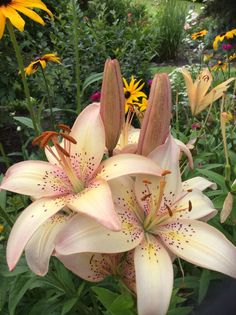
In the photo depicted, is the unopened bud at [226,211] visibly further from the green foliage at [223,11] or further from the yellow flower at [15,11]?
the green foliage at [223,11]

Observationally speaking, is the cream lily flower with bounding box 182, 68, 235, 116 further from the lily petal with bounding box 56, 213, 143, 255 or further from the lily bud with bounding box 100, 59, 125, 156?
the lily petal with bounding box 56, 213, 143, 255

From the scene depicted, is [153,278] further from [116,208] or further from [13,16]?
[13,16]

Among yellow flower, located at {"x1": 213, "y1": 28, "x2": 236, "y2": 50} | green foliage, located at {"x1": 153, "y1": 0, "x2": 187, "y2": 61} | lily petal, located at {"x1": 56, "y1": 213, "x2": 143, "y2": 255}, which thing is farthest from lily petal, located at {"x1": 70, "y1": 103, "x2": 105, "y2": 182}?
green foliage, located at {"x1": 153, "y1": 0, "x2": 187, "y2": 61}

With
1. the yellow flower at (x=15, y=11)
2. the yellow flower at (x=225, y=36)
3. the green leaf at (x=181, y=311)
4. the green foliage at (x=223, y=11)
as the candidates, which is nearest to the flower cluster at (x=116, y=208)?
the green leaf at (x=181, y=311)

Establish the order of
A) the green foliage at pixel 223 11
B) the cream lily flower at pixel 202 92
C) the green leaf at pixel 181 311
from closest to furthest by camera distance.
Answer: the green leaf at pixel 181 311 < the cream lily flower at pixel 202 92 < the green foliage at pixel 223 11

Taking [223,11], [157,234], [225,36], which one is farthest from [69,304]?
[223,11]

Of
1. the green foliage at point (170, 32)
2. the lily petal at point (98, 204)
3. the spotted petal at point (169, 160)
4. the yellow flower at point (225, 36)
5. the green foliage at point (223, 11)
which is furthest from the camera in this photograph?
the green foliage at point (170, 32)
